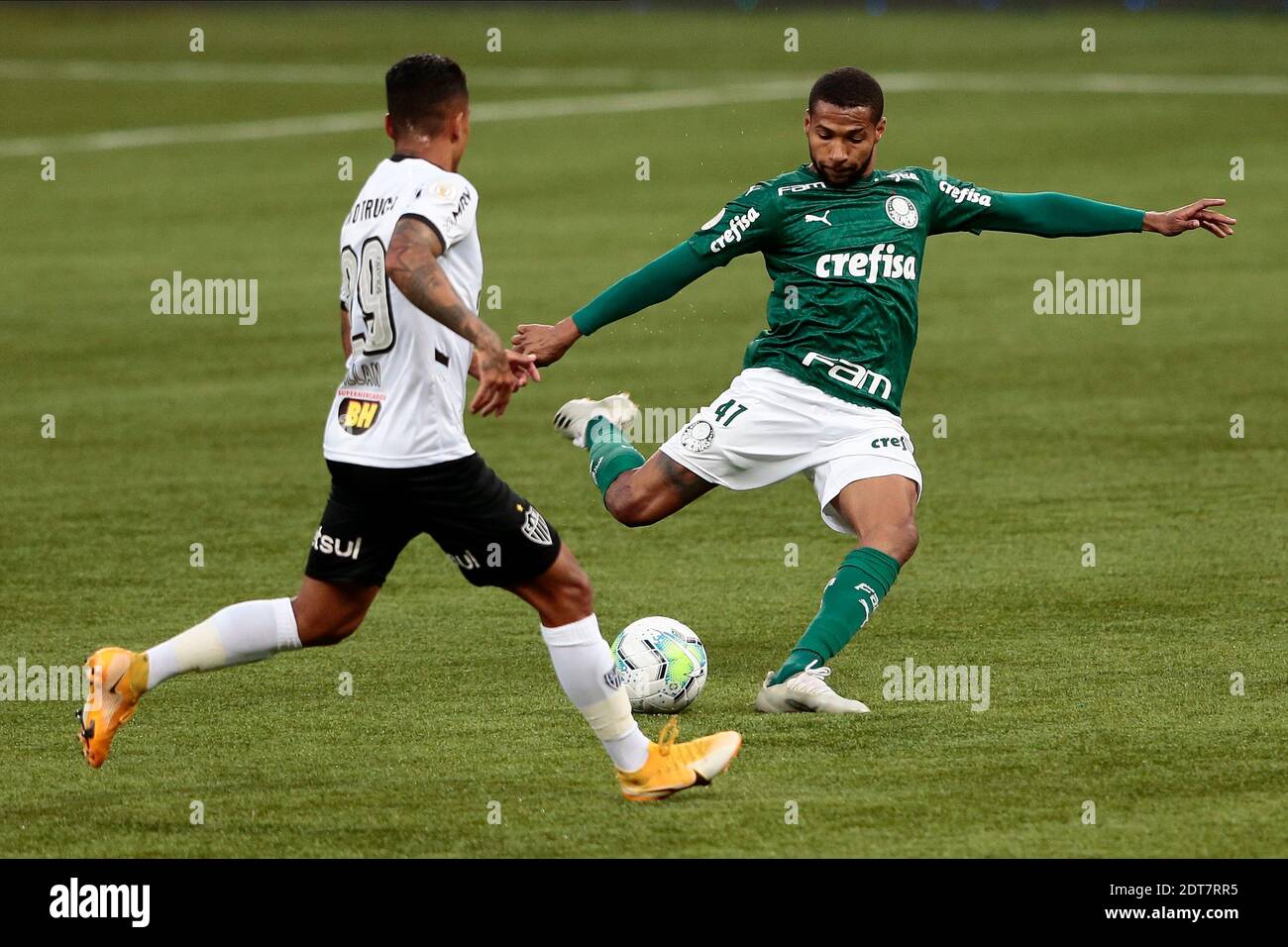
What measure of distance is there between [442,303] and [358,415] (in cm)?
54

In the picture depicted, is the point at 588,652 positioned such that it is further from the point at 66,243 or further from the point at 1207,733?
the point at 66,243

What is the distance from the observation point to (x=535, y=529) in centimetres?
620

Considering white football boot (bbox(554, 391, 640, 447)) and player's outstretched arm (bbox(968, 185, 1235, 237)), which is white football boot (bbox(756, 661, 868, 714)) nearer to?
white football boot (bbox(554, 391, 640, 447))

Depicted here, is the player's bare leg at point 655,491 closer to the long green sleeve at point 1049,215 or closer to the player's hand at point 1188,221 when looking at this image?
the long green sleeve at point 1049,215

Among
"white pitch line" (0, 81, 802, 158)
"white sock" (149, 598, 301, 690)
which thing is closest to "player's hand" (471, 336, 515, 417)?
"white sock" (149, 598, 301, 690)

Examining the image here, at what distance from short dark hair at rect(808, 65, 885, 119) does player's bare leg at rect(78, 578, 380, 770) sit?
102 inches

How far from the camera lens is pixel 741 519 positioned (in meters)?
11.1

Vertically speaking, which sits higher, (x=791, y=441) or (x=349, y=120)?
(x=349, y=120)

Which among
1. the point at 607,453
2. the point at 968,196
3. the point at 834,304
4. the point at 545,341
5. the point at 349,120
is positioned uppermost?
the point at 349,120

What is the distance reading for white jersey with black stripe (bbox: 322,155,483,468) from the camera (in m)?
6.10

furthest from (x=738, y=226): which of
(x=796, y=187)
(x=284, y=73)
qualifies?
(x=284, y=73)

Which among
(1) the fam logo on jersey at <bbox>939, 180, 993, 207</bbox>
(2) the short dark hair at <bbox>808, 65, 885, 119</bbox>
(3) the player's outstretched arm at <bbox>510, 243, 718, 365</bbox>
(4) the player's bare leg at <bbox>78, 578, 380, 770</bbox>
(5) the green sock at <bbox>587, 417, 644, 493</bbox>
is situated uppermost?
(2) the short dark hair at <bbox>808, 65, 885, 119</bbox>

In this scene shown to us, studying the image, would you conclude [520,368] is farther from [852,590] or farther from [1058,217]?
[1058,217]

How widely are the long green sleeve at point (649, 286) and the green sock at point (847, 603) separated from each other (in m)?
1.19
